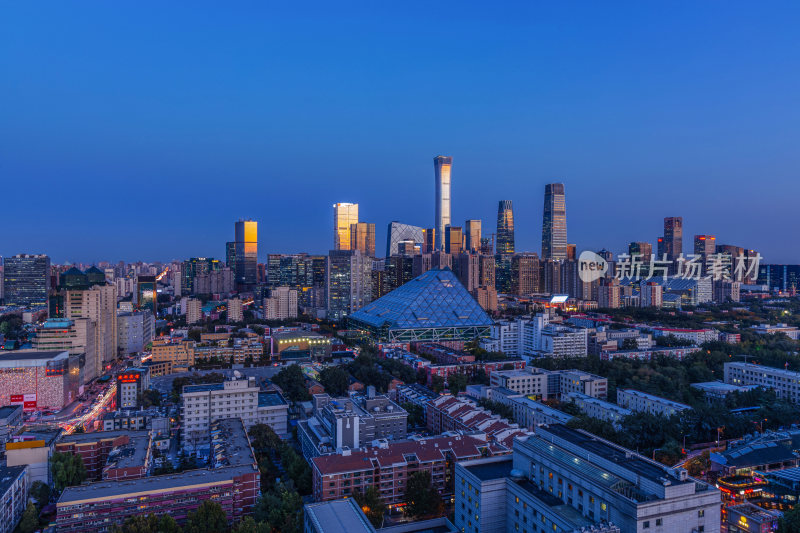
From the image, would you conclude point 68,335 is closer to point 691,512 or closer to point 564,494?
point 564,494

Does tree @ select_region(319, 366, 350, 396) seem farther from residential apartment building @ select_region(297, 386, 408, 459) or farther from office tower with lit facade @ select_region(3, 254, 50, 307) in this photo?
office tower with lit facade @ select_region(3, 254, 50, 307)

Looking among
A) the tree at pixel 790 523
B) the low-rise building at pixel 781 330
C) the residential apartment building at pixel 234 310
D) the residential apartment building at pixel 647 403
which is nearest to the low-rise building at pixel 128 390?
the residential apartment building at pixel 647 403

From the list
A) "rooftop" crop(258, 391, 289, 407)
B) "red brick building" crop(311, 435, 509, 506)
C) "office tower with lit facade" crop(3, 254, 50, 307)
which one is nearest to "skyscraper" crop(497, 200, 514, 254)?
"office tower with lit facade" crop(3, 254, 50, 307)

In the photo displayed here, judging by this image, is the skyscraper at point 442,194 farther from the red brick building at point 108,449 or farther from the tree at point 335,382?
the red brick building at point 108,449

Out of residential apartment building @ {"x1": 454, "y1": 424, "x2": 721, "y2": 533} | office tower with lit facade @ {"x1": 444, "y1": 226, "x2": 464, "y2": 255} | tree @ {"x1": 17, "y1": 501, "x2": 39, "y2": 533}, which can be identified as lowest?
tree @ {"x1": 17, "y1": 501, "x2": 39, "y2": 533}

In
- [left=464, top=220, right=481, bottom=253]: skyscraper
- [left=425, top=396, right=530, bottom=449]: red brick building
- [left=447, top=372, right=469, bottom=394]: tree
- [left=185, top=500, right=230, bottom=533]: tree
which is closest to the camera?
[left=185, top=500, right=230, bottom=533]: tree

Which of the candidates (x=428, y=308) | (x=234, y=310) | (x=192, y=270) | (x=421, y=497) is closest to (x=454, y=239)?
(x=192, y=270)

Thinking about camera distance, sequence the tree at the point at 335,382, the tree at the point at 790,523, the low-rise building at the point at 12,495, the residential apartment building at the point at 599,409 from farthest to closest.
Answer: the tree at the point at 335,382 < the residential apartment building at the point at 599,409 < the low-rise building at the point at 12,495 < the tree at the point at 790,523
